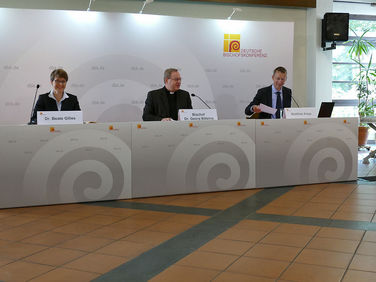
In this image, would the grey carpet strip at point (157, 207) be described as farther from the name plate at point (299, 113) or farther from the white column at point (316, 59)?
the white column at point (316, 59)

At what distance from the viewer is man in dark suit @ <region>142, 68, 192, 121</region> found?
18.8 ft

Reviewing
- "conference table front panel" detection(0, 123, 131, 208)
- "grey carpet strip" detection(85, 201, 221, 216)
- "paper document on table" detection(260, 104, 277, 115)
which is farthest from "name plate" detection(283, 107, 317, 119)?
"conference table front panel" detection(0, 123, 131, 208)

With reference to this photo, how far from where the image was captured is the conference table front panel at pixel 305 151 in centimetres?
559

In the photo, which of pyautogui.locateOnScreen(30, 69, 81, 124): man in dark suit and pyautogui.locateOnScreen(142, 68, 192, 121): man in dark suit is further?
pyautogui.locateOnScreen(142, 68, 192, 121): man in dark suit

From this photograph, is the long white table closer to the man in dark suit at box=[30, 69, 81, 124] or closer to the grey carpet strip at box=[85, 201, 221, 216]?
the grey carpet strip at box=[85, 201, 221, 216]

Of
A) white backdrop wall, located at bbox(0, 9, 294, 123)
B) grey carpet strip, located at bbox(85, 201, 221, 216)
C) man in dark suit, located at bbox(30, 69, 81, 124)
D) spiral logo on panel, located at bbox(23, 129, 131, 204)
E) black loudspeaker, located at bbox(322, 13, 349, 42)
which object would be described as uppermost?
black loudspeaker, located at bbox(322, 13, 349, 42)

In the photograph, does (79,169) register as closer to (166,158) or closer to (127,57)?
(166,158)

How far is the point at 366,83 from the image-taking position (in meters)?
10.4

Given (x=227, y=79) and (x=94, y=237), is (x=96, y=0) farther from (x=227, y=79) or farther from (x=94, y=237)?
(x=94, y=237)

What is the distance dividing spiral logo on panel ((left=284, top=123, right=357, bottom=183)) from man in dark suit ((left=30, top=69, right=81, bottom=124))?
8.84 feet

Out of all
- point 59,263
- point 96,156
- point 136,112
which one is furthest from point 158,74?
point 59,263

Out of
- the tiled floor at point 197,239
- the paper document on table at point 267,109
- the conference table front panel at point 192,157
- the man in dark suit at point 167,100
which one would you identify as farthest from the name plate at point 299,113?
the man in dark suit at point 167,100

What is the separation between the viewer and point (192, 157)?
5250mm

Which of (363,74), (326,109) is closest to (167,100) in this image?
(326,109)
